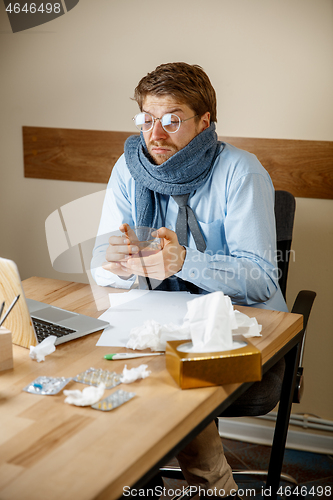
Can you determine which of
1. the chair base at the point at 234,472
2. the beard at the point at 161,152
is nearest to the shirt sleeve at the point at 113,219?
the beard at the point at 161,152

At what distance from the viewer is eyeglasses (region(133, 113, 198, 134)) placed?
1.54 meters

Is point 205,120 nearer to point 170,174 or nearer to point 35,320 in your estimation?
point 170,174

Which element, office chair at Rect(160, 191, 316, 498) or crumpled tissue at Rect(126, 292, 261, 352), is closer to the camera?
crumpled tissue at Rect(126, 292, 261, 352)

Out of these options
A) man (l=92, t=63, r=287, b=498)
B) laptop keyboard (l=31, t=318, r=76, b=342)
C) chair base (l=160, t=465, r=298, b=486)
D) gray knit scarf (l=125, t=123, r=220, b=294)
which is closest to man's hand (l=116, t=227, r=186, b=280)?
man (l=92, t=63, r=287, b=498)

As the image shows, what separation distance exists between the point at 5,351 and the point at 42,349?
0.08 meters

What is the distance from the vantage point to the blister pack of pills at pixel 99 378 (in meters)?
0.86

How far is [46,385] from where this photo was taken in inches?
33.3

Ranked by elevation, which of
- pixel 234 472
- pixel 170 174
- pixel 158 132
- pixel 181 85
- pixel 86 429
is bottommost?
pixel 234 472

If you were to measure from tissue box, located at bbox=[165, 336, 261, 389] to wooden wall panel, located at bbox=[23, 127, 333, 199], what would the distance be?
131 cm

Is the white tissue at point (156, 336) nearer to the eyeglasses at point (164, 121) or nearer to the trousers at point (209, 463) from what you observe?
the trousers at point (209, 463)

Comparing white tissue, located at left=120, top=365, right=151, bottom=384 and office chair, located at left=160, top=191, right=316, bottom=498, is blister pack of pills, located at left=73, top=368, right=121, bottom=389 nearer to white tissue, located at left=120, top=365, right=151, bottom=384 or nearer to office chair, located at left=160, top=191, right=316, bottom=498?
white tissue, located at left=120, top=365, right=151, bottom=384

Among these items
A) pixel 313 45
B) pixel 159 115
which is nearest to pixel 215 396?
pixel 159 115

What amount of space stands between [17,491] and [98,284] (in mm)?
886

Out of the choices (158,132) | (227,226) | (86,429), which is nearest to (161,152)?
(158,132)
